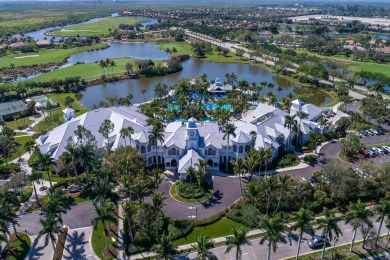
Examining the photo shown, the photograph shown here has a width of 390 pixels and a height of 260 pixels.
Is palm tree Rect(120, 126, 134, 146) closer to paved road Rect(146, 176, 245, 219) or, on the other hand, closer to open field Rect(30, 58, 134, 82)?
paved road Rect(146, 176, 245, 219)

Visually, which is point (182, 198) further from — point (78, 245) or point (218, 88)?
point (218, 88)

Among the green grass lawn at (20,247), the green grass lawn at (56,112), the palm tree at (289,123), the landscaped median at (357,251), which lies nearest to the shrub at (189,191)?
the landscaped median at (357,251)

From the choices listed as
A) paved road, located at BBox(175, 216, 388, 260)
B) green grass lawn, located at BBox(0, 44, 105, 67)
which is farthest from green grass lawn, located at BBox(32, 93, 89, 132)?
green grass lawn, located at BBox(0, 44, 105, 67)

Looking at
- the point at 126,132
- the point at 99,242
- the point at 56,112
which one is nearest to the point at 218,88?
the point at 56,112

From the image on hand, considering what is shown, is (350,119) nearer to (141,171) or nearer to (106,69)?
(141,171)

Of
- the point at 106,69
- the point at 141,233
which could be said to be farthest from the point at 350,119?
the point at 106,69
